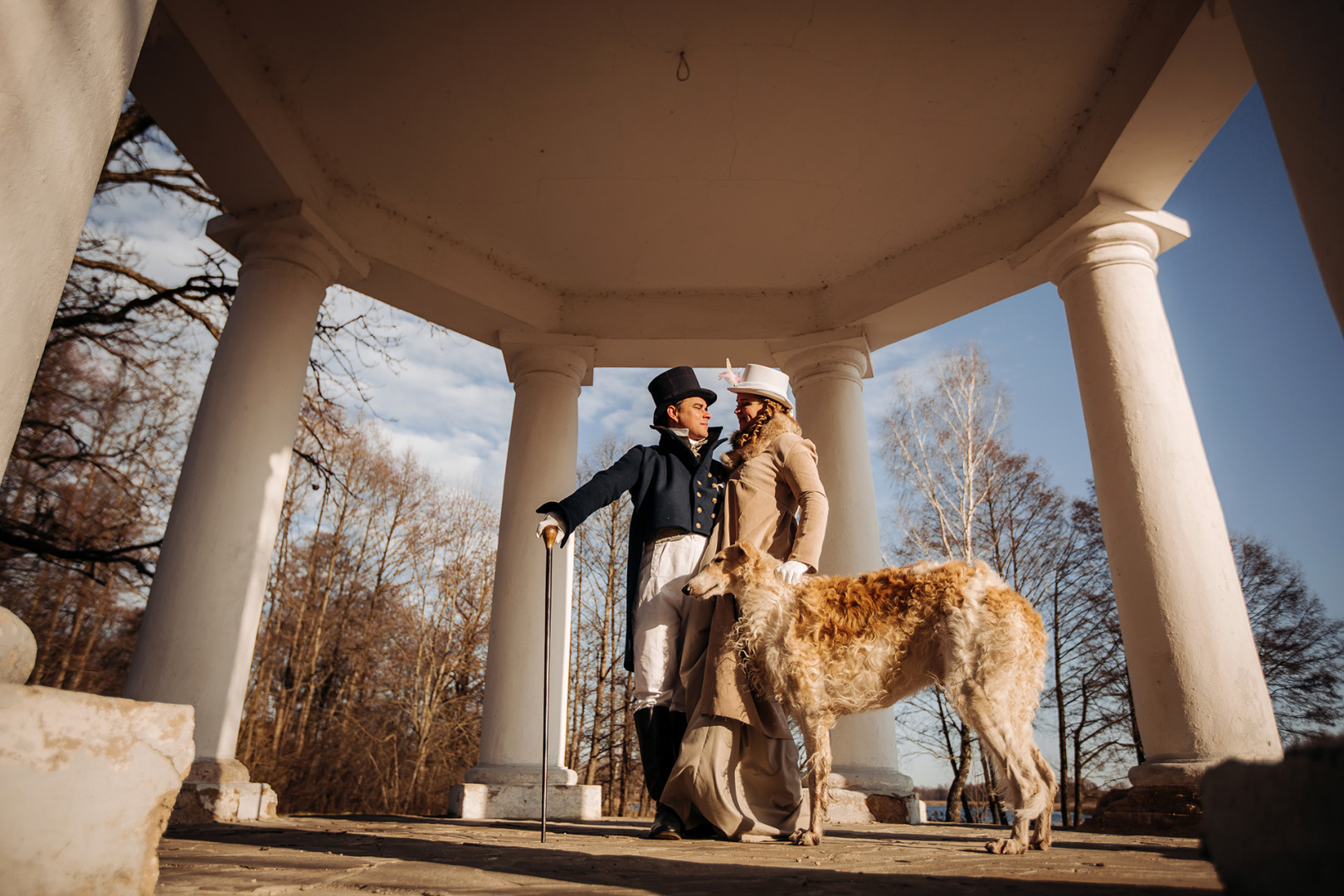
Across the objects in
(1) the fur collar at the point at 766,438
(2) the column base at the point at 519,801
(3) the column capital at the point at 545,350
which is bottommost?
(2) the column base at the point at 519,801

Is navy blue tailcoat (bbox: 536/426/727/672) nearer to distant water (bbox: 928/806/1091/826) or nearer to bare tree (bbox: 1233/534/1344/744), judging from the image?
bare tree (bbox: 1233/534/1344/744)

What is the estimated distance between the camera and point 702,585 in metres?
4.35

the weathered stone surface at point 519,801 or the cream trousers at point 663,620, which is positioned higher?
the cream trousers at point 663,620

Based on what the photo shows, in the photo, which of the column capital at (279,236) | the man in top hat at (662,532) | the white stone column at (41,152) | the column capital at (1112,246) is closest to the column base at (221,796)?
the man in top hat at (662,532)

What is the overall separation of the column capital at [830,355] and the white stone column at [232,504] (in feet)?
18.5

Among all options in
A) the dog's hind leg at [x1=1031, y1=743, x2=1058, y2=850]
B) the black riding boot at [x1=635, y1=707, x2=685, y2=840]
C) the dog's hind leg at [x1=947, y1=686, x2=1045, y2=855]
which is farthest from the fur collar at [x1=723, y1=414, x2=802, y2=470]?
the dog's hind leg at [x1=1031, y1=743, x2=1058, y2=850]

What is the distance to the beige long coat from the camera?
438cm

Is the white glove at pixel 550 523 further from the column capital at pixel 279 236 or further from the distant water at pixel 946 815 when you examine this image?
the distant water at pixel 946 815

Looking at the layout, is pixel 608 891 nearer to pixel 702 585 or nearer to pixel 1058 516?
pixel 702 585

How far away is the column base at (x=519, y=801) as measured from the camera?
780cm

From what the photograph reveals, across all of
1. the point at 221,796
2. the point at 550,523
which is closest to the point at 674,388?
the point at 550,523

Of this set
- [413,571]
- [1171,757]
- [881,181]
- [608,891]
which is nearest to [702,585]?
[608,891]

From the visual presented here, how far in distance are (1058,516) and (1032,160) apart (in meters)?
15.8

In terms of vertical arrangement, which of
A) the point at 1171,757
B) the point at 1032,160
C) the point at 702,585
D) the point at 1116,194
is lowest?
the point at 1171,757
